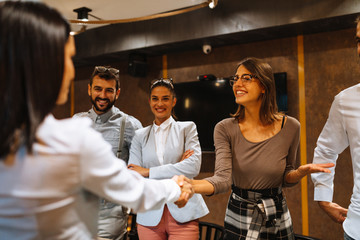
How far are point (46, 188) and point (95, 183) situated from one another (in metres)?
0.13

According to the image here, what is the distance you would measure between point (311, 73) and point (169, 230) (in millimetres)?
2849

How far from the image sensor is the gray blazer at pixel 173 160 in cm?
221

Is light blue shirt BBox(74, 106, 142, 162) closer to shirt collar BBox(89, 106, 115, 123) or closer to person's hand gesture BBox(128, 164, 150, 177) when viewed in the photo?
shirt collar BBox(89, 106, 115, 123)

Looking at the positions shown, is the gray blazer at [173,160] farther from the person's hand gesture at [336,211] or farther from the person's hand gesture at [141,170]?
the person's hand gesture at [336,211]

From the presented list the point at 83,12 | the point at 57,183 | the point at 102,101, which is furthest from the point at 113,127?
the point at 83,12

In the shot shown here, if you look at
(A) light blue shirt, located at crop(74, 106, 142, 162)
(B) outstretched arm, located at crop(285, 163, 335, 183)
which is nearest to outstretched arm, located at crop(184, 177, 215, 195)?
(B) outstretched arm, located at crop(285, 163, 335, 183)

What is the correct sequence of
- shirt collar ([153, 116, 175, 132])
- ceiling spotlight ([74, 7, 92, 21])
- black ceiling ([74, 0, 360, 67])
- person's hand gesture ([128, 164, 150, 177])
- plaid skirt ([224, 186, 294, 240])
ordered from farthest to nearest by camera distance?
1. ceiling spotlight ([74, 7, 92, 21])
2. black ceiling ([74, 0, 360, 67])
3. shirt collar ([153, 116, 175, 132])
4. person's hand gesture ([128, 164, 150, 177])
5. plaid skirt ([224, 186, 294, 240])

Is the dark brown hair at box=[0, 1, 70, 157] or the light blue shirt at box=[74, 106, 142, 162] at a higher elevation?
the dark brown hair at box=[0, 1, 70, 157]

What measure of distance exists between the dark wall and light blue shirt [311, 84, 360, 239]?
96.0 inches

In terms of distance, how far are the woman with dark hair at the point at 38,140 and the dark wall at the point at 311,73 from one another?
11.9 feet

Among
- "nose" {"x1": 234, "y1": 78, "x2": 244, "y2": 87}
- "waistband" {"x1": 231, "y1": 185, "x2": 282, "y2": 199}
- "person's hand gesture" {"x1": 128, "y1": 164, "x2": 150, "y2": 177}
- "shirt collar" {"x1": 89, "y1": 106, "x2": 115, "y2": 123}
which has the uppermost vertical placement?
"nose" {"x1": 234, "y1": 78, "x2": 244, "y2": 87}

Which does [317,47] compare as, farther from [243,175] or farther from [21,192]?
[21,192]

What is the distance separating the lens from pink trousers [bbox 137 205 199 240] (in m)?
2.19

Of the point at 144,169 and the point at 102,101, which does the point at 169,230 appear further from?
the point at 102,101
